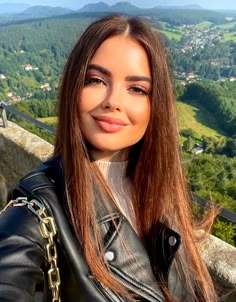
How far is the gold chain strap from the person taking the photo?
1.14m

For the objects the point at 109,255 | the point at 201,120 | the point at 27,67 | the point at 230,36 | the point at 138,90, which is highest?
the point at 138,90

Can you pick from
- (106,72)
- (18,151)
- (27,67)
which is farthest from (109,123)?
(27,67)

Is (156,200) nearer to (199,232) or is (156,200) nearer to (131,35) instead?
(199,232)

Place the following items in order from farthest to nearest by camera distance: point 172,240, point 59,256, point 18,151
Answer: point 18,151
point 172,240
point 59,256

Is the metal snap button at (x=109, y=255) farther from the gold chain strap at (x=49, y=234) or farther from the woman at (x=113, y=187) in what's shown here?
the gold chain strap at (x=49, y=234)

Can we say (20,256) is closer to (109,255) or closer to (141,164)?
Result: (109,255)

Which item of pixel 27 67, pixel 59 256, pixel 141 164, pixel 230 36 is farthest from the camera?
pixel 230 36

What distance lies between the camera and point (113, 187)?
1.58m

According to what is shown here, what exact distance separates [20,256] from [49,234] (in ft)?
0.36

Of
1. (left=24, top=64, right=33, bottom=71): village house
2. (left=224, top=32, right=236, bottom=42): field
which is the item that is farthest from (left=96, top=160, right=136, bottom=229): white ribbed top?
(left=224, top=32, right=236, bottom=42): field

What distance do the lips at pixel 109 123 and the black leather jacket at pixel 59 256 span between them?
9.2 inches

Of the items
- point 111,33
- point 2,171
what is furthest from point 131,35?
point 2,171

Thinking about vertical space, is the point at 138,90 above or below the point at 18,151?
above

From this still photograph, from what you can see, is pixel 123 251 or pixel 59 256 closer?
pixel 59 256
